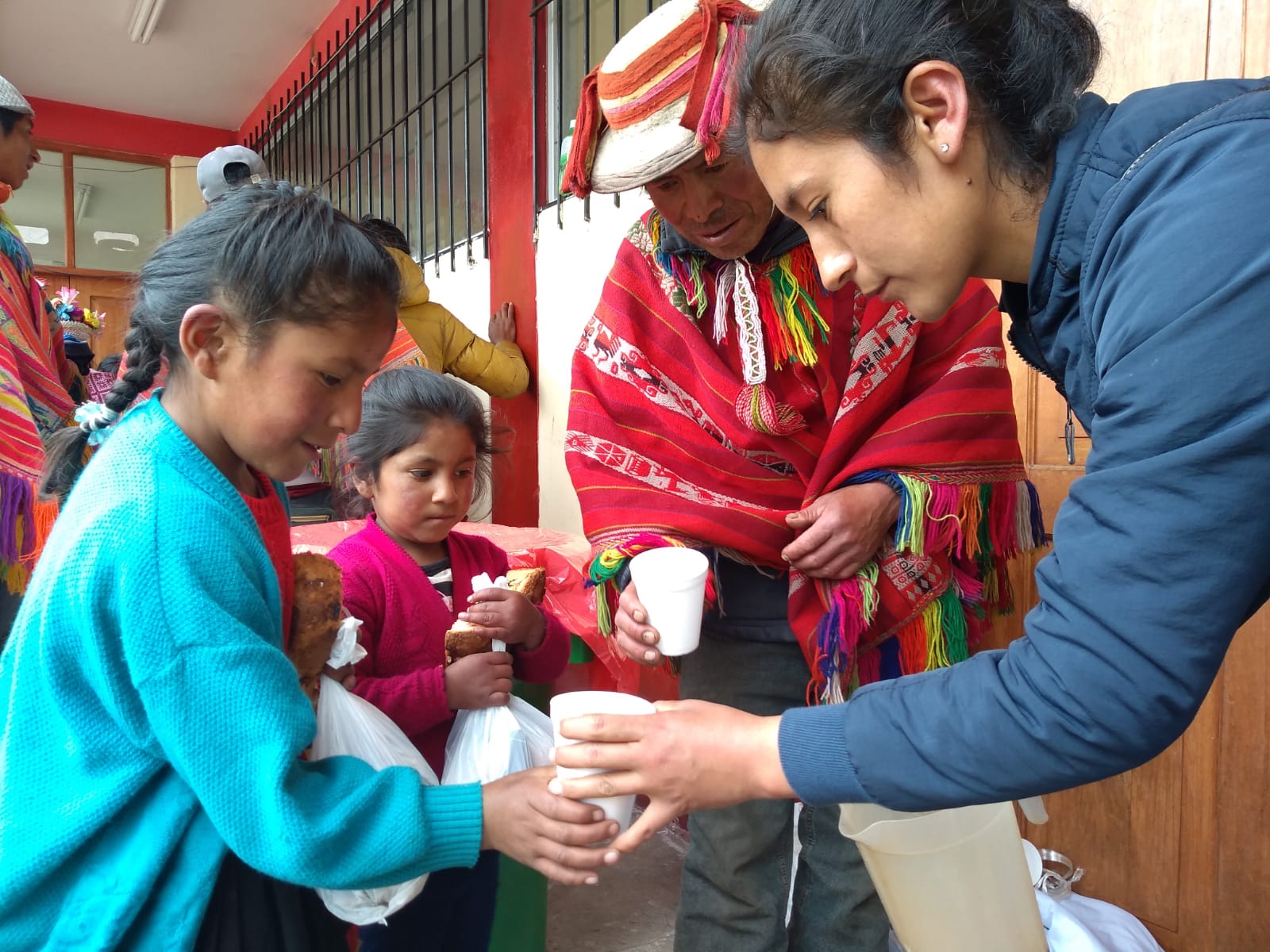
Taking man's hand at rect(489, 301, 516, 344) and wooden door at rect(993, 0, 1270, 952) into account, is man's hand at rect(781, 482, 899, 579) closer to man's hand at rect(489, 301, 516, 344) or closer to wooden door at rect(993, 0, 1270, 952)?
wooden door at rect(993, 0, 1270, 952)

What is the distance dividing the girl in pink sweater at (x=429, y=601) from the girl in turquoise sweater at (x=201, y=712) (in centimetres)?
38

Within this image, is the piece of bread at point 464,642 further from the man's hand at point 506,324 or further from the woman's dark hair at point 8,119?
the man's hand at point 506,324

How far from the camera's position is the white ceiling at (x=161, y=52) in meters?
6.77

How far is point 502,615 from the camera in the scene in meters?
1.49

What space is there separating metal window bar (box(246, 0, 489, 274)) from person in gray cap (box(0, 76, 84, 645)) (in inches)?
73.8

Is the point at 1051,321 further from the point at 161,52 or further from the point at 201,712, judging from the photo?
the point at 161,52

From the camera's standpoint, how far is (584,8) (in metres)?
3.52

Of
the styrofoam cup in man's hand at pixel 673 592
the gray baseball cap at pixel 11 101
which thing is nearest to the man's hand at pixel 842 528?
the styrofoam cup in man's hand at pixel 673 592

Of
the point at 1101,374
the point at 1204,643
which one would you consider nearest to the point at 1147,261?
the point at 1101,374

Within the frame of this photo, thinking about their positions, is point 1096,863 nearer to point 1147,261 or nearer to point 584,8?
point 1147,261

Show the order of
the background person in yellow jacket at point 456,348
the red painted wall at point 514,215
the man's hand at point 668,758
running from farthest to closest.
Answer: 1. the red painted wall at point 514,215
2. the background person in yellow jacket at point 456,348
3. the man's hand at point 668,758

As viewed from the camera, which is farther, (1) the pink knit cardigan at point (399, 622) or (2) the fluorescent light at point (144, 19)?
(2) the fluorescent light at point (144, 19)

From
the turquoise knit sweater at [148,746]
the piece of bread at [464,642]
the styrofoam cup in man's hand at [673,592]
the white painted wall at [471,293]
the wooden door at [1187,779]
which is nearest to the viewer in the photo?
the turquoise knit sweater at [148,746]

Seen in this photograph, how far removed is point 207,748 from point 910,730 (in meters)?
0.67
